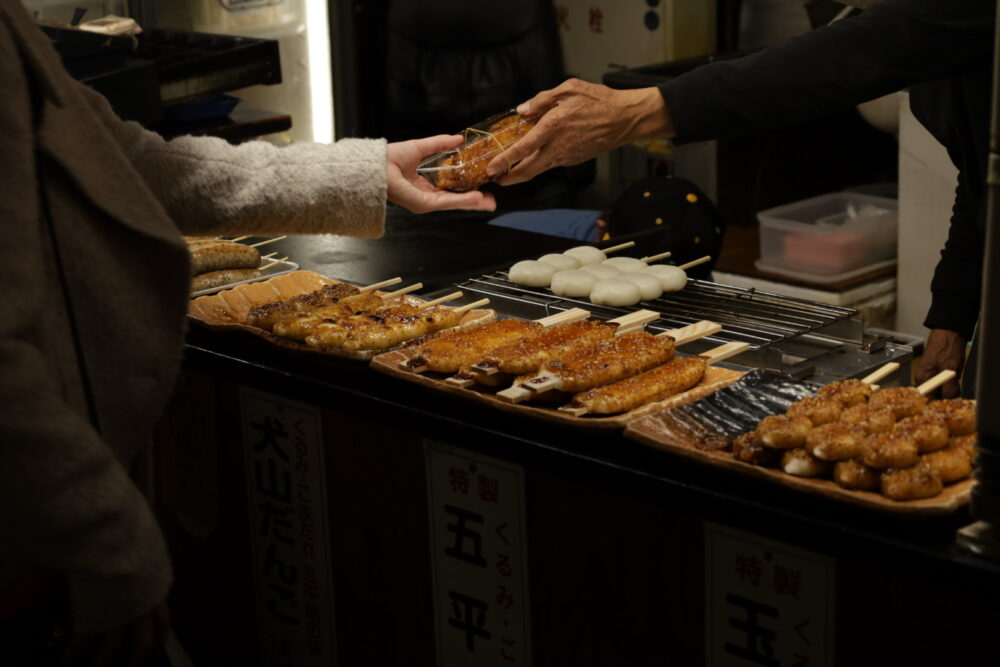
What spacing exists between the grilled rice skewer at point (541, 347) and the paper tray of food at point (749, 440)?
32cm

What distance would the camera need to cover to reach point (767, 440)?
5.97 feet

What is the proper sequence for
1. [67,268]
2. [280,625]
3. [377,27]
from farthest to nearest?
[377,27] < [280,625] < [67,268]

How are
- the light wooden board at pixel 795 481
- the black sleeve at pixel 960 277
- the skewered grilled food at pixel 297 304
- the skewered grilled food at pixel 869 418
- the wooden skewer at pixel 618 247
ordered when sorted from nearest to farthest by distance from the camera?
the light wooden board at pixel 795 481
the skewered grilled food at pixel 869 418
the skewered grilled food at pixel 297 304
the black sleeve at pixel 960 277
the wooden skewer at pixel 618 247

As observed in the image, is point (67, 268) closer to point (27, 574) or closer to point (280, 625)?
point (27, 574)

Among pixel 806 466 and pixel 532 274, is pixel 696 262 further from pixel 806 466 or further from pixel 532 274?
pixel 806 466

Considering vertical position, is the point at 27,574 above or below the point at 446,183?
below

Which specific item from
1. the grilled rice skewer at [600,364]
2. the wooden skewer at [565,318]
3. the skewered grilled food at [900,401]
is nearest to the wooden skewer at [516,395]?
the grilled rice skewer at [600,364]

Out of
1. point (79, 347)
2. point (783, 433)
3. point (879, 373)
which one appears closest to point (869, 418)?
point (783, 433)

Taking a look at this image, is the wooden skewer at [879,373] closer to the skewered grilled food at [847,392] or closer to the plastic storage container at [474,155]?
the skewered grilled food at [847,392]

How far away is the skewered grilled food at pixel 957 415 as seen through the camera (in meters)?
1.89

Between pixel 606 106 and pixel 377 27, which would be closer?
pixel 606 106

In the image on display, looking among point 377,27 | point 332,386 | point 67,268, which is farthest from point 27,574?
point 377,27

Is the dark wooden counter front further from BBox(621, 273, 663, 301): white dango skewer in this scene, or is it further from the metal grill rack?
BBox(621, 273, 663, 301): white dango skewer

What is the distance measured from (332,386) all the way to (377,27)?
16.0ft
